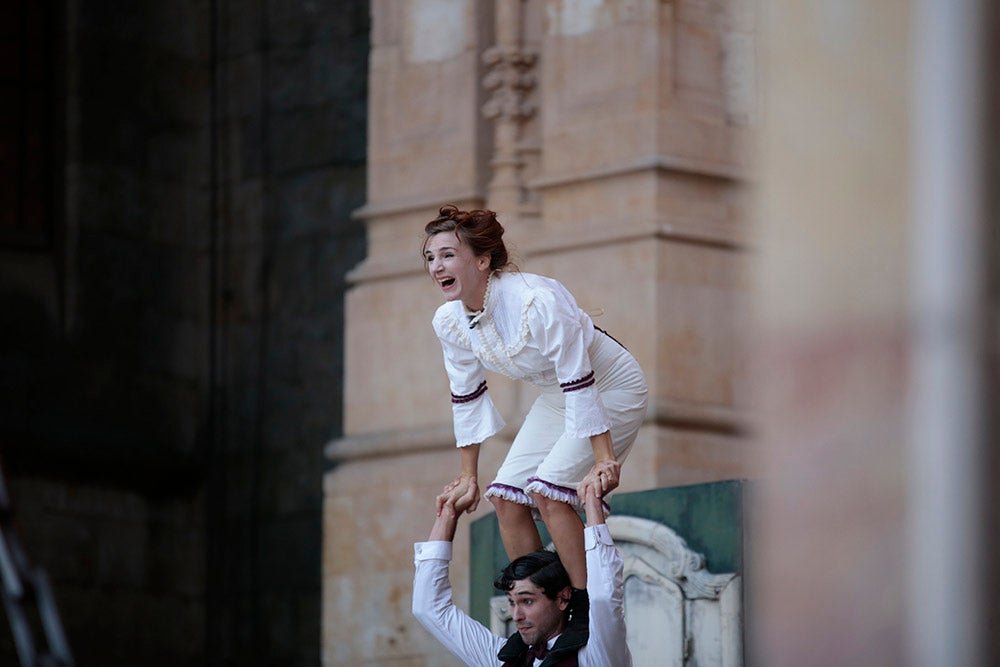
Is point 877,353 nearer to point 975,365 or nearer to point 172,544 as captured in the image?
point 975,365

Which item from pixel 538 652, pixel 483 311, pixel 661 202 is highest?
pixel 661 202

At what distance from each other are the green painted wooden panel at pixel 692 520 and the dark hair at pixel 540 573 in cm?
A: 94

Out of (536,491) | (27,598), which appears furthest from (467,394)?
(27,598)

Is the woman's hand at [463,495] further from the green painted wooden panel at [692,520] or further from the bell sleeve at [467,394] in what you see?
the green painted wooden panel at [692,520]

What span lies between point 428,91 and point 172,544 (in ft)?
11.0

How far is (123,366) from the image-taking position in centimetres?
1242

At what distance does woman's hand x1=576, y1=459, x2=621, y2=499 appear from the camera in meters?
5.76

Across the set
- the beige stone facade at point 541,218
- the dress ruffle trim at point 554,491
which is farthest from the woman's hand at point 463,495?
the beige stone facade at point 541,218

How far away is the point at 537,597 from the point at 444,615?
415 millimetres

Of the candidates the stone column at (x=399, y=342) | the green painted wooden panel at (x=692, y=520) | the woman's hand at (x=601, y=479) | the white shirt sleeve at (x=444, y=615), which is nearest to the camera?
the woman's hand at (x=601, y=479)

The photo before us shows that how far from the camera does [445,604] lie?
20.5ft

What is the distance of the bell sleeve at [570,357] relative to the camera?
5.93 metres

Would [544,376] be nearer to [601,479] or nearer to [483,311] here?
[483,311]

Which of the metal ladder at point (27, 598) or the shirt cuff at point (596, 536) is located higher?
the shirt cuff at point (596, 536)
